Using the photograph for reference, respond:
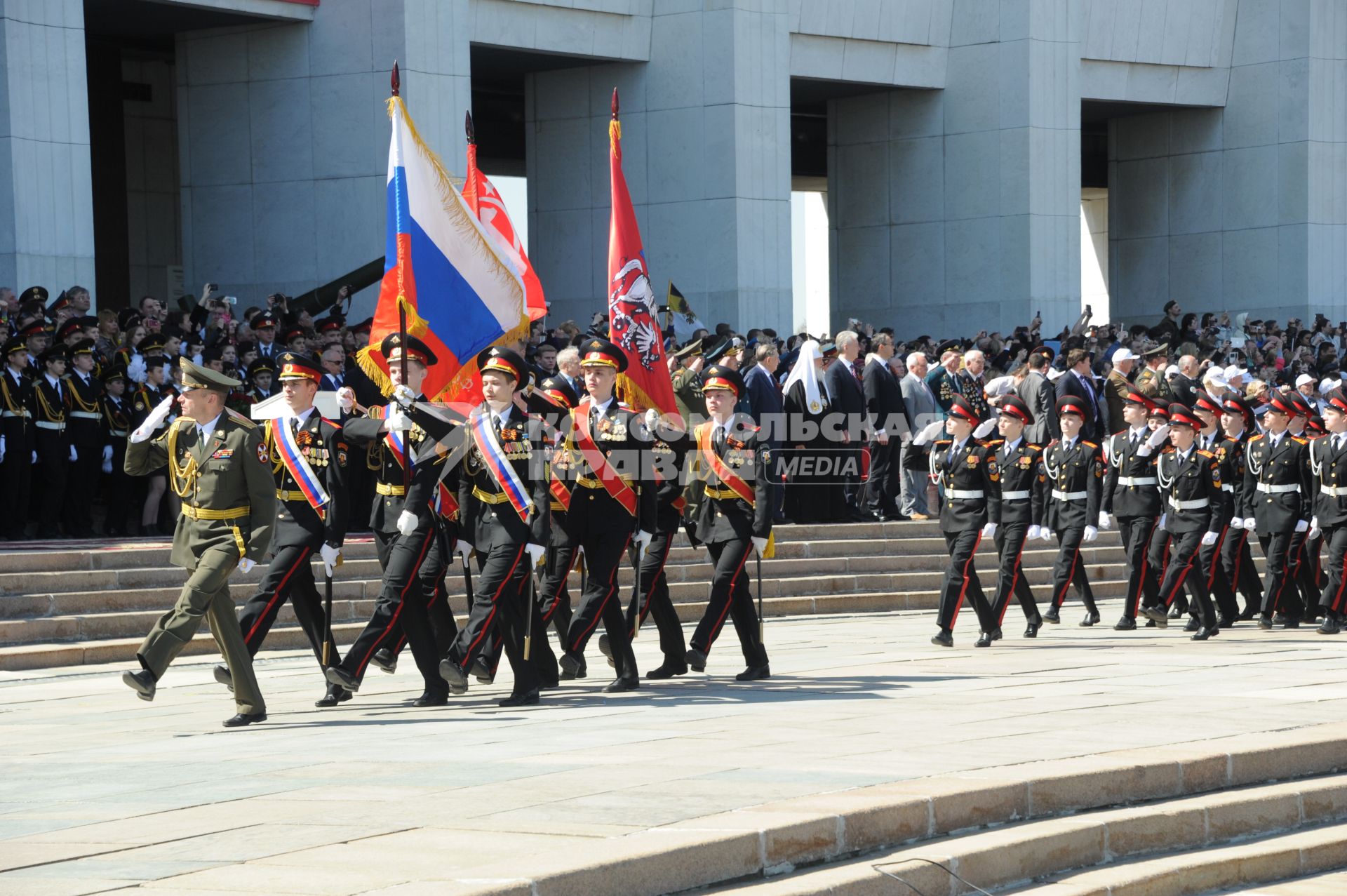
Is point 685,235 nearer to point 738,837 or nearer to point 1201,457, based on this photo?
point 1201,457

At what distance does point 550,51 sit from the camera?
25.7 m

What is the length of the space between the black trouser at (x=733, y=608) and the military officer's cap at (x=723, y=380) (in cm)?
84

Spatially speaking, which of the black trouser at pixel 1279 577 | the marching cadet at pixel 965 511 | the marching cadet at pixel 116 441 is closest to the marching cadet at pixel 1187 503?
the black trouser at pixel 1279 577

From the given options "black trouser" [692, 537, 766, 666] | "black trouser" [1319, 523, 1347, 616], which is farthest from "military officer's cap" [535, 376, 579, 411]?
"black trouser" [1319, 523, 1347, 616]

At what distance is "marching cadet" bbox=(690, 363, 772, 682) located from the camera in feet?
35.5

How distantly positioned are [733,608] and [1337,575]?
5773 millimetres

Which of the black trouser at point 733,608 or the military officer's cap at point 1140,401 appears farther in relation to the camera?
the military officer's cap at point 1140,401

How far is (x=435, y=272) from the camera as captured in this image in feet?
36.0

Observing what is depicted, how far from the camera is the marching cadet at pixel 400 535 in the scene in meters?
9.63

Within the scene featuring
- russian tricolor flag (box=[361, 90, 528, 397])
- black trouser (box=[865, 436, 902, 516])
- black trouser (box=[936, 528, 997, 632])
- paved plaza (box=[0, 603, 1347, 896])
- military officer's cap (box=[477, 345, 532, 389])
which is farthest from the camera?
black trouser (box=[865, 436, 902, 516])

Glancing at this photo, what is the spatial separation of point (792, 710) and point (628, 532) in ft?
4.84

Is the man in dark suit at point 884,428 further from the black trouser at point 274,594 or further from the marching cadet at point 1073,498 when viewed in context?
the black trouser at point 274,594

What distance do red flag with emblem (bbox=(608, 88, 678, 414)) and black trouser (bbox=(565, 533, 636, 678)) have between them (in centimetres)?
180

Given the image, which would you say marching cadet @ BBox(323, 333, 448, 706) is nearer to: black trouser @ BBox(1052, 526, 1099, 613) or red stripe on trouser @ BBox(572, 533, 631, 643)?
red stripe on trouser @ BBox(572, 533, 631, 643)
